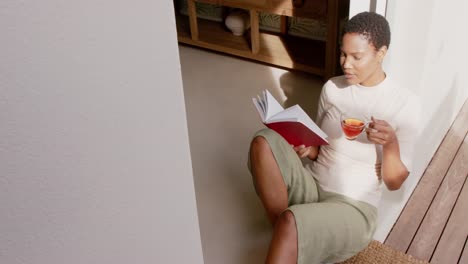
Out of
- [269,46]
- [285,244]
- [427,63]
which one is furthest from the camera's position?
[269,46]

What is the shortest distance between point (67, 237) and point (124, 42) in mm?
292

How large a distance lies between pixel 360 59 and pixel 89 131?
1.11 meters

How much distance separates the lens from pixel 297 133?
163cm

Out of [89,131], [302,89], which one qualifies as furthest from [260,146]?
[302,89]

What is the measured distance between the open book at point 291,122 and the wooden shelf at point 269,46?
1.57m

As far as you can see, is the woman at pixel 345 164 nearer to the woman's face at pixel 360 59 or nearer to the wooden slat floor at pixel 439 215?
the woman's face at pixel 360 59

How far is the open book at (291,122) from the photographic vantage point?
1.55 m

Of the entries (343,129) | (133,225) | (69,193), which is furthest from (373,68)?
(69,193)

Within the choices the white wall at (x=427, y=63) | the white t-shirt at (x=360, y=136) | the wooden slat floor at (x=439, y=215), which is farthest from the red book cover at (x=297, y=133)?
the wooden slat floor at (x=439, y=215)

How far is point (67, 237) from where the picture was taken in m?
0.70

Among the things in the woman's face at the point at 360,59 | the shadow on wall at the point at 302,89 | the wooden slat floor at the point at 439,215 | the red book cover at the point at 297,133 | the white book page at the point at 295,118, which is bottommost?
the wooden slat floor at the point at 439,215

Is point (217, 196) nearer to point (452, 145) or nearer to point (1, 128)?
point (452, 145)

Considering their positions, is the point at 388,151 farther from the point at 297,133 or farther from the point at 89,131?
the point at 89,131

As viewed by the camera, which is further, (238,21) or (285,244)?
(238,21)
